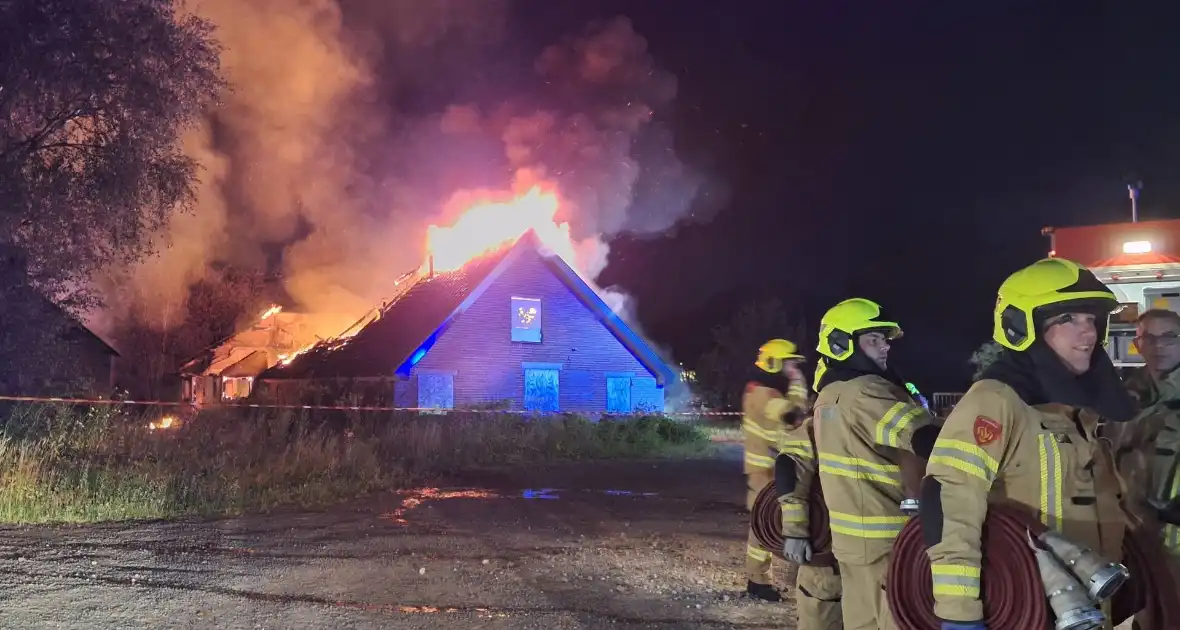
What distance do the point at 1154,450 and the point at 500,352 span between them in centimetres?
2064

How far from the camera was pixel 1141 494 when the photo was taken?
12.2ft

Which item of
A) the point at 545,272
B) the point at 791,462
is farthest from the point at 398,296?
the point at 791,462

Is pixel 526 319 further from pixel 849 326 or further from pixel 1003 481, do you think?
pixel 1003 481

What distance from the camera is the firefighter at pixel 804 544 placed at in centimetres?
407

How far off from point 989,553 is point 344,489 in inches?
382

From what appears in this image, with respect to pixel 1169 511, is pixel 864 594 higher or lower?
lower

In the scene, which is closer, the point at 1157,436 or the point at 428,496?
the point at 1157,436

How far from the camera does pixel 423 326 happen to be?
75.2 ft

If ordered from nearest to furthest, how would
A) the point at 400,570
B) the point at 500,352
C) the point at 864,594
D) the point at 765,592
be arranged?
the point at 864,594
the point at 765,592
the point at 400,570
the point at 500,352

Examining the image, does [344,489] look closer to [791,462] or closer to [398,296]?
[791,462]

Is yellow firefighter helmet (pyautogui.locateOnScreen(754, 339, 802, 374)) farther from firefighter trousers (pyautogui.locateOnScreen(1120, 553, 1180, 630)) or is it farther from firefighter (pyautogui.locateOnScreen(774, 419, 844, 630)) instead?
firefighter trousers (pyautogui.locateOnScreen(1120, 553, 1180, 630))

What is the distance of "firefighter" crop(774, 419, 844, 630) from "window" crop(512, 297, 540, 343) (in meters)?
20.2

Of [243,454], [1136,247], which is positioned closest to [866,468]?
[1136,247]

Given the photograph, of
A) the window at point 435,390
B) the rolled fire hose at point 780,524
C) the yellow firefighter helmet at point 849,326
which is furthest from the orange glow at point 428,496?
the window at point 435,390
